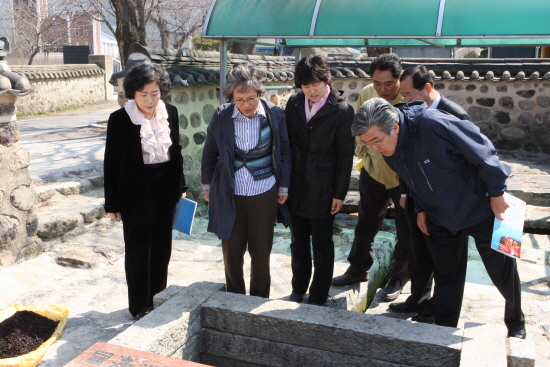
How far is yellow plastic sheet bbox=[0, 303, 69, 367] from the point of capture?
2.63m

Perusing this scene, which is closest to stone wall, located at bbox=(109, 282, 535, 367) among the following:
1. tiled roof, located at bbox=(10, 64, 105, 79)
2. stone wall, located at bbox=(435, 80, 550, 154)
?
stone wall, located at bbox=(435, 80, 550, 154)

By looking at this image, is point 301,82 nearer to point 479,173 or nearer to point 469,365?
point 479,173

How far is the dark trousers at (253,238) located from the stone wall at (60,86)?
1094 cm

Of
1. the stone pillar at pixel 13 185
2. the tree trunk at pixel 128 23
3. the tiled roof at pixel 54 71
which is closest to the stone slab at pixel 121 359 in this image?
the stone pillar at pixel 13 185

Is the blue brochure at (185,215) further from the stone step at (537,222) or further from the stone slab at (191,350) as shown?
the stone step at (537,222)

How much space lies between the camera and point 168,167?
3.16 metres

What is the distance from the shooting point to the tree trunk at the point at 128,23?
10.2 metres

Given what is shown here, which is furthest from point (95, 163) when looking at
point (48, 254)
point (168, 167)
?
point (168, 167)

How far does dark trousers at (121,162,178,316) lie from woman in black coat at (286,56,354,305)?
0.77 metres

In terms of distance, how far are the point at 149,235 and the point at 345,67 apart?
6992 millimetres

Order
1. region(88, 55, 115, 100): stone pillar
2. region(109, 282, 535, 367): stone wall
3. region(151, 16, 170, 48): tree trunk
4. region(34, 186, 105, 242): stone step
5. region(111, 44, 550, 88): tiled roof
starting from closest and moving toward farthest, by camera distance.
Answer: region(109, 282, 535, 367): stone wall
region(34, 186, 105, 242): stone step
region(111, 44, 550, 88): tiled roof
region(151, 16, 170, 48): tree trunk
region(88, 55, 115, 100): stone pillar

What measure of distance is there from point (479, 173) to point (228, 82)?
4.42 ft

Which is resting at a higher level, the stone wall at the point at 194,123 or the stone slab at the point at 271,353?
the stone wall at the point at 194,123

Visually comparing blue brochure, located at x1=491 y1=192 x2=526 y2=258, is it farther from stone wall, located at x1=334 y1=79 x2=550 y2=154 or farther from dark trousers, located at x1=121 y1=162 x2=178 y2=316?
stone wall, located at x1=334 y1=79 x2=550 y2=154
